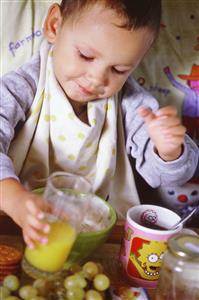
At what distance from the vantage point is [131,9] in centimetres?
87

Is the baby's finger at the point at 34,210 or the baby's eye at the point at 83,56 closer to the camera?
the baby's finger at the point at 34,210

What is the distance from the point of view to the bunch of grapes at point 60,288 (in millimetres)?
673

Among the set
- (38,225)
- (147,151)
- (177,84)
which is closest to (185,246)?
(38,225)

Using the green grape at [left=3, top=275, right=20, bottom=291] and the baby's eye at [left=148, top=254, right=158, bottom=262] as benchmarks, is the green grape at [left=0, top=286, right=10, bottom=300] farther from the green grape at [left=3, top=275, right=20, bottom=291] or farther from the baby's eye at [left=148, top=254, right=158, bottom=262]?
the baby's eye at [left=148, top=254, right=158, bottom=262]

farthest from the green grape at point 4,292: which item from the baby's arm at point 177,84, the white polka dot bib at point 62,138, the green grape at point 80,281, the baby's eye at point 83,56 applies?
the baby's arm at point 177,84

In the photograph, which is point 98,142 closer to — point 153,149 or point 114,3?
point 153,149

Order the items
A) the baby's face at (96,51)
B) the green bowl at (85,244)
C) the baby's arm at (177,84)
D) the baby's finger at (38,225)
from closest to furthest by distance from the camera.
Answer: the baby's finger at (38,225) → the green bowl at (85,244) → the baby's face at (96,51) → the baby's arm at (177,84)

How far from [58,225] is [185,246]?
0.61 feet

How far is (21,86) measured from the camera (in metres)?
0.96

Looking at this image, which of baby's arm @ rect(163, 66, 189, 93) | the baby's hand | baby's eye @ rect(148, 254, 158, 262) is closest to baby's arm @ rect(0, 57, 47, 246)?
the baby's hand

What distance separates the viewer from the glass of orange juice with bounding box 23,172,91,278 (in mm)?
686

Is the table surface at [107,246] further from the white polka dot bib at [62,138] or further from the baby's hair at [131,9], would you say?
the baby's hair at [131,9]

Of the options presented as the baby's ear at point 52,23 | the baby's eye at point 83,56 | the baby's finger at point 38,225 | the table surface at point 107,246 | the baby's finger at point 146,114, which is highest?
the baby's ear at point 52,23

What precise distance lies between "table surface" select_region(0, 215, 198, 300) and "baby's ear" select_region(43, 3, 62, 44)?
377 millimetres
